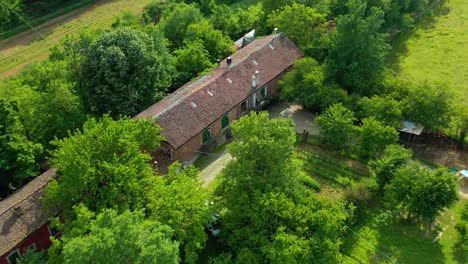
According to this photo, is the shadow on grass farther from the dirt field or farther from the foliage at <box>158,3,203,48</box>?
the dirt field

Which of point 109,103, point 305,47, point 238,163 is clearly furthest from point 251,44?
point 238,163

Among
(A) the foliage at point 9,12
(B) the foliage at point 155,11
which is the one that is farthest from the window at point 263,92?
(A) the foliage at point 9,12

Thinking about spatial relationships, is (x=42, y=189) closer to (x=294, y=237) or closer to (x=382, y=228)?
(x=294, y=237)

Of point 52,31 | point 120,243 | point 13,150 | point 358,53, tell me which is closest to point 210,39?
point 358,53

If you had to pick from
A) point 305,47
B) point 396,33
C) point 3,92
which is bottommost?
point 396,33

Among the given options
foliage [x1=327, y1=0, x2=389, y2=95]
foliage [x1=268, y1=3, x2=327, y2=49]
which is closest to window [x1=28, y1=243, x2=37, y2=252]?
foliage [x1=327, y1=0, x2=389, y2=95]
